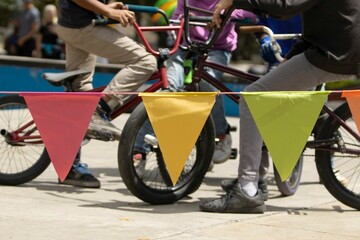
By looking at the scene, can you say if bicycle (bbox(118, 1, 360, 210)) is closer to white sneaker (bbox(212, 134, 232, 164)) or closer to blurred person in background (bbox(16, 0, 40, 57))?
white sneaker (bbox(212, 134, 232, 164))

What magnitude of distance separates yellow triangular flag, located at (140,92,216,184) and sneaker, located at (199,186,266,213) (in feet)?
1.18

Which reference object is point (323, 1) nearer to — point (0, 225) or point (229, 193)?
point (229, 193)

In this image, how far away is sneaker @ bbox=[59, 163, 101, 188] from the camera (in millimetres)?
7336

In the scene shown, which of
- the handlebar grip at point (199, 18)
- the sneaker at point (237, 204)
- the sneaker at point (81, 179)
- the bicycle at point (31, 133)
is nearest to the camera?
the sneaker at point (237, 204)

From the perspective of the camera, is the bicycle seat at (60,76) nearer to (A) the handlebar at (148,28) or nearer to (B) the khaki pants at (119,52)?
(B) the khaki pants at (119,52)

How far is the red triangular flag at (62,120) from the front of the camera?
21.1ft

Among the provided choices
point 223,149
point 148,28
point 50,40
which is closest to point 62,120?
point 148,28

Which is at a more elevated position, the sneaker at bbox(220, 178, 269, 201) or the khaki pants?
the khaki pants

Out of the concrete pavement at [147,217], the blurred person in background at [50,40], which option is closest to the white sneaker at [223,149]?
the concrete pavement at [147,217]

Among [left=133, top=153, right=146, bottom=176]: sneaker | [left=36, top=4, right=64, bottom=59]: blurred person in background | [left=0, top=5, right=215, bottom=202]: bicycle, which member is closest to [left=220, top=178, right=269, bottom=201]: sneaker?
[left=0, top=5, right=215, bottom=202]: bicycle

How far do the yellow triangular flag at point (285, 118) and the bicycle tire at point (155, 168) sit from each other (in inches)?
25.1

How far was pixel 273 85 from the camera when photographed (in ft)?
20.7

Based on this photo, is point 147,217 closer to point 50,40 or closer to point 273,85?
point 273,85

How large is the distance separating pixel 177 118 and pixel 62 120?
79cm
